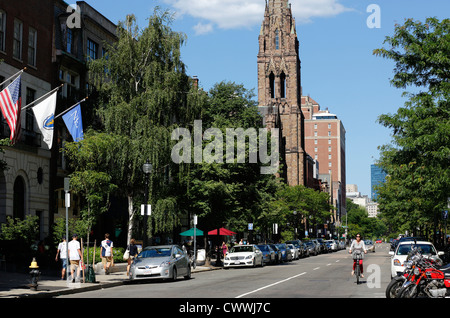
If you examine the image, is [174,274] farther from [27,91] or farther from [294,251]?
[294,251]

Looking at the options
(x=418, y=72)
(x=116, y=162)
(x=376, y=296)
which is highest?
(x=418, y=72)

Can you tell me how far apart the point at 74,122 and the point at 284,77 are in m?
91.8

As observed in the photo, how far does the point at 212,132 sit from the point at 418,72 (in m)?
16.1

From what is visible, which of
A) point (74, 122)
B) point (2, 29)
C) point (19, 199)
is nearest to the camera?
point (2, 29)

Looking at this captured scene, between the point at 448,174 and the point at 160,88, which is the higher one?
the point at 160,88

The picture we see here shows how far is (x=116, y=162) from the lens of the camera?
35406mm

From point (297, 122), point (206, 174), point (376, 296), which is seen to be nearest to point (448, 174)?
point (376, 296)

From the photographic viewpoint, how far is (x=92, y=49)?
4188cm

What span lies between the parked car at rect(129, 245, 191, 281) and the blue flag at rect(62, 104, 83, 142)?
8525 millimetres

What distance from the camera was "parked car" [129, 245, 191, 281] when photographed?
2484 centimetres

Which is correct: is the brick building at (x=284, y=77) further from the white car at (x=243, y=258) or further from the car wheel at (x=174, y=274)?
the car wheel at (x=174, y=274)

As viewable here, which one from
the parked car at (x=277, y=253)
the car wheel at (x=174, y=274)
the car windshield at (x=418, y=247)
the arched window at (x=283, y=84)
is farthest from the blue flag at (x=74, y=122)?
the arched window at (x=283, y=84)

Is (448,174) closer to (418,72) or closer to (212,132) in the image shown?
(418,72)

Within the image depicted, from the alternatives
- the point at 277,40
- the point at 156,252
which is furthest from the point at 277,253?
the point at 277,40
